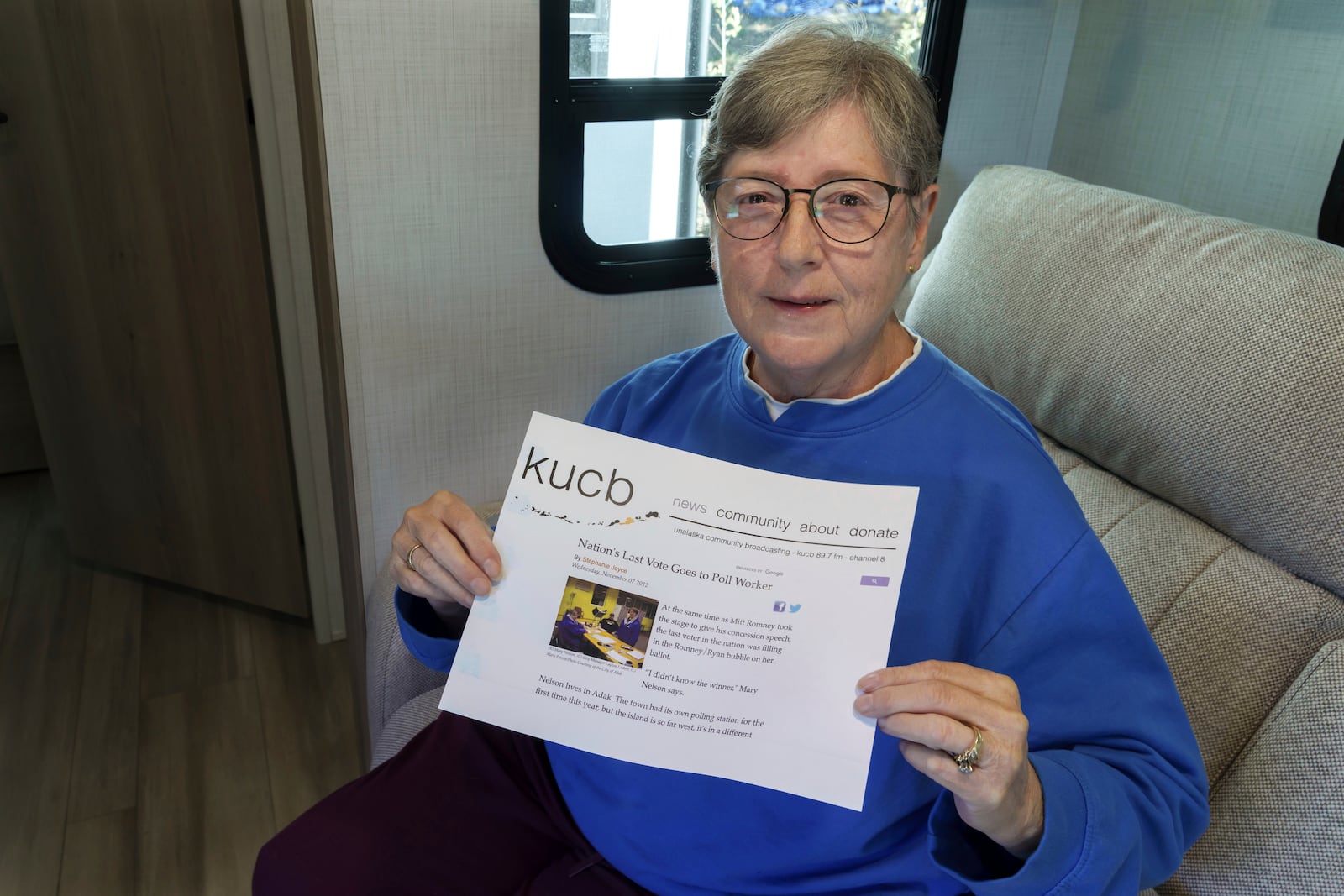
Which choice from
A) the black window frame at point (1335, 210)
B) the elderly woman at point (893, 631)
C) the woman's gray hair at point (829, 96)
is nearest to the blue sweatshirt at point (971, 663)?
the elderly woman at point (893, 631)

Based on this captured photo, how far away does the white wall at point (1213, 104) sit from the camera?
151 centimetres

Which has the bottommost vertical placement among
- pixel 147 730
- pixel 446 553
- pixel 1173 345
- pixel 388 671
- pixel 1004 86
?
pixel 147 730

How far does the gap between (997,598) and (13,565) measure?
8.70 ft

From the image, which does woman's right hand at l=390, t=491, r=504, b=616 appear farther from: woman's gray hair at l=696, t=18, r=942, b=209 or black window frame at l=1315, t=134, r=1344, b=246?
black window frame at l=1315, t=134, r=1344, b=246

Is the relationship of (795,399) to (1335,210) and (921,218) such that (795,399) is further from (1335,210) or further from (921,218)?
(1335,210)

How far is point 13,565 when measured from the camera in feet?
8.48

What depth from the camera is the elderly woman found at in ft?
2.89

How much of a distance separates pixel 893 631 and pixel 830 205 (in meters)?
0.44

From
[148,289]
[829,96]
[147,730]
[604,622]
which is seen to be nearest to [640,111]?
[829,96]

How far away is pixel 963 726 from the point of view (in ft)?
2.51

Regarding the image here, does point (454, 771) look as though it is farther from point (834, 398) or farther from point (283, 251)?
point (283, 251)

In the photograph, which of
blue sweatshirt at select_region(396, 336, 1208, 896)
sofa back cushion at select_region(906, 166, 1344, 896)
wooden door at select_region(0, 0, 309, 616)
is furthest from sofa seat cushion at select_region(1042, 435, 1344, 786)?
wooden door at select_region(0, 0, 309, 616)

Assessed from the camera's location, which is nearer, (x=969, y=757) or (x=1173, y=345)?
(x=969, y=757)

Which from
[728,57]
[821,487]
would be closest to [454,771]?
[821,487]
